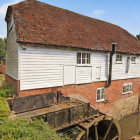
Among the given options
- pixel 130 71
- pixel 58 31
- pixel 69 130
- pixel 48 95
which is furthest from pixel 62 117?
pixel 130 71

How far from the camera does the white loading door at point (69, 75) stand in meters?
7.96

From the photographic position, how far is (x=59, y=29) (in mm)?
8359

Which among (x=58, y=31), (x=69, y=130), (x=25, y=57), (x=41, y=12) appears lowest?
(x=69, y=130)

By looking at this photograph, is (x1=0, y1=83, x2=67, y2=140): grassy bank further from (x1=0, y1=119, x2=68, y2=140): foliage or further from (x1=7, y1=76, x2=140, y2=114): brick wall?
(x1=7, y1=76, x2=140, y2=114): brick wall

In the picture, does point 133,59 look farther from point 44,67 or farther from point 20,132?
point 20,132

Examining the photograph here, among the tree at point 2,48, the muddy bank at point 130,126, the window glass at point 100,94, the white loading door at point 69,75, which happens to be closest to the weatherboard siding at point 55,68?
the white loading door at point 69,75

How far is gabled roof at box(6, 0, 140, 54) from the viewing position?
6.96m

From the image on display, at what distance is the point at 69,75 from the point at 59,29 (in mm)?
3516

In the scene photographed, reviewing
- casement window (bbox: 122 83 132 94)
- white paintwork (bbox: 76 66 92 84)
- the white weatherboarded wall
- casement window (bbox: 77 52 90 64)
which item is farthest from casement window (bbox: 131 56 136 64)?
the white weatherboarded wall

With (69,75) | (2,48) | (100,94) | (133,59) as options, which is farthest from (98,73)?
(2,48)

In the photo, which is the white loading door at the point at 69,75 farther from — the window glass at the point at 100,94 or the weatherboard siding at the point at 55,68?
the window glass at the point at 100,94

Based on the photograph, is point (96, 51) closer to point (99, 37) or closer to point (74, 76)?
point (99, 37)

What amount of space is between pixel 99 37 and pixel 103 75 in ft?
11.6

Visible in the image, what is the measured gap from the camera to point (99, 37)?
1038cm
